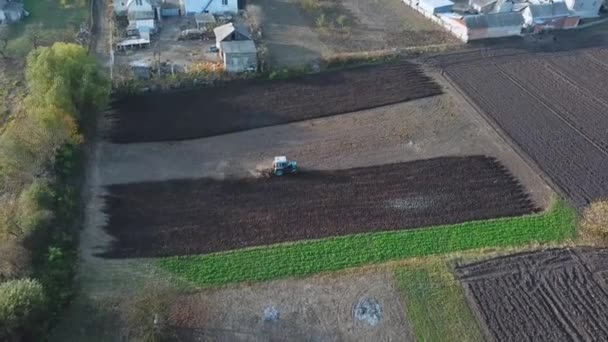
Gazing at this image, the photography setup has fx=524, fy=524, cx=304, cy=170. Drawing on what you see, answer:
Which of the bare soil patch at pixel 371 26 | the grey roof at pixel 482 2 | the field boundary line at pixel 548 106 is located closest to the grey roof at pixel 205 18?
the bare soil patch at pixel 371 26

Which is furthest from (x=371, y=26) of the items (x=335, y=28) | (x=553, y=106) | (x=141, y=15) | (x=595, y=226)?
(x=595, y=226)

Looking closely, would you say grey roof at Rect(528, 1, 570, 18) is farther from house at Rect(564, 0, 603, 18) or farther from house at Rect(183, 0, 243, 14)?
house at Rect(183, 0, 243, 14)

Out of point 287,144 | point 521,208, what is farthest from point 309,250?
point 521,208

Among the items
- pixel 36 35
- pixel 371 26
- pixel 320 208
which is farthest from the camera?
pixel 371 26

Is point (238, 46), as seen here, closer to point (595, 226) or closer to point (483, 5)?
point (483, 5)

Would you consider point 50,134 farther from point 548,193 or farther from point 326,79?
point 548,193
